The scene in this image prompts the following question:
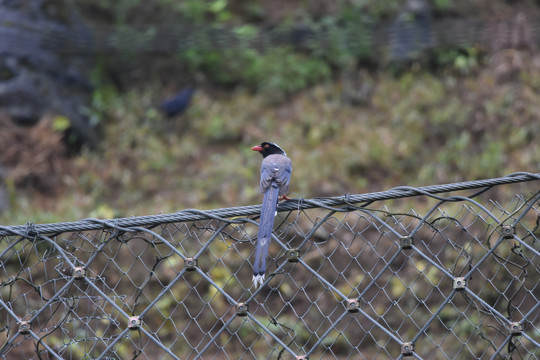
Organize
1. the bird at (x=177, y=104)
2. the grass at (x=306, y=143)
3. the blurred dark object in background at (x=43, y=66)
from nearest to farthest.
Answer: the grass at (x=306, y=143) → the blurred dark object in background at (x=43, y=66) → the bird at (x=177, y=104)

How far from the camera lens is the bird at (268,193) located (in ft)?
10.2

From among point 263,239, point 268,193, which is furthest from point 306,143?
point 263,239

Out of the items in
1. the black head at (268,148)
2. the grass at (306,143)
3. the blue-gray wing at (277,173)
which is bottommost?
the grass at (306,143)

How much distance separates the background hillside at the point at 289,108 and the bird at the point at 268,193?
12.1 ft

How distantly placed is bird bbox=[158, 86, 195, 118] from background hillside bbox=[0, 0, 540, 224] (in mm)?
134

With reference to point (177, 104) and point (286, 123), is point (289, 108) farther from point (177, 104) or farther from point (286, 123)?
point (177, 104)

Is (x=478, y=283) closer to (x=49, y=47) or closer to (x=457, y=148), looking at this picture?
(x=457, y=148)

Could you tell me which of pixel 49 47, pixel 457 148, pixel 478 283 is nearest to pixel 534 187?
pixel 457 148

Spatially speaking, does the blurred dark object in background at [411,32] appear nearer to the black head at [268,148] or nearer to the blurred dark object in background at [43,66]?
the blurred dark object in background at [43,66]

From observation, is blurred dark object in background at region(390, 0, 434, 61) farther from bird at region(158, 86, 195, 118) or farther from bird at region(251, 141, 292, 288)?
bird at region(251, 141, 292, 288)

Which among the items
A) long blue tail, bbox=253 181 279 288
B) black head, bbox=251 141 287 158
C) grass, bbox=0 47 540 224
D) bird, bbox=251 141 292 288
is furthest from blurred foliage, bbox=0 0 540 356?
long blue tail, bbox=253 181 279 288

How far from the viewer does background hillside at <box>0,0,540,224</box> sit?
28.0ft

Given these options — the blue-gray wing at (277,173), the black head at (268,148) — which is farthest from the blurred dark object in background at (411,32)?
the blue-gray wing at (277,173)

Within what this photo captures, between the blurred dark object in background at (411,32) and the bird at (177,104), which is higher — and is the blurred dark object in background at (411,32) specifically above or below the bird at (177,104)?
above
